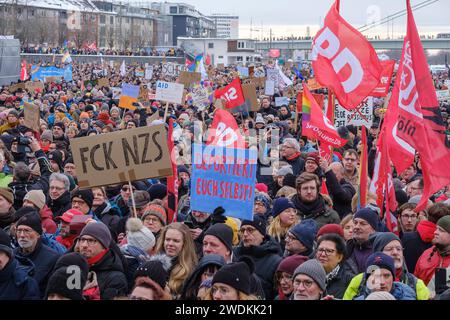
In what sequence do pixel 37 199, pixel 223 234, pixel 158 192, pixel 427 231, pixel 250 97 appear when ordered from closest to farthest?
pixel 223 234, pixel 427 231, pixel 37 199, pixel 158 192, pixel 250 97

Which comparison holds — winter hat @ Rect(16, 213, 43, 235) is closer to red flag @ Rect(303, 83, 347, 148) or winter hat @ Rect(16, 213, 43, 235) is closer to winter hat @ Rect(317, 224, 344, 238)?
winter hat @ Rect(317, 224, 344, 238)

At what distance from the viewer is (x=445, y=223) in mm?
6230

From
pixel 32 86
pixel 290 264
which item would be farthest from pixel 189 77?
pixel 290 264

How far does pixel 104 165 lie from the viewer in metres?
7.29

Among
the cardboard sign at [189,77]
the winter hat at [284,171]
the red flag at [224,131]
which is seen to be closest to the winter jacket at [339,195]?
the winter hat at [284,171]

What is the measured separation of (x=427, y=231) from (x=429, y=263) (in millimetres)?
505

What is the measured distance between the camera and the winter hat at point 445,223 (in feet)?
20.4

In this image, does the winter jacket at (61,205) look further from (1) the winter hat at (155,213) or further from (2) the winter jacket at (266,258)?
(2) the winter jacket at (266,258)

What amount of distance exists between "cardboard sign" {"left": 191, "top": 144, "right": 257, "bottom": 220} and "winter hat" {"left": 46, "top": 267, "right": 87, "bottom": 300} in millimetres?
2094

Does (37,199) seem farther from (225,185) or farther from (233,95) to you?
(233,95)

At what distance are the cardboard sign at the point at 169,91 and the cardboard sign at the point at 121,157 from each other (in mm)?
7762

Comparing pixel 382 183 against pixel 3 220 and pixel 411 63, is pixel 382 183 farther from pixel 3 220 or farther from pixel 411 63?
pixel 3 220

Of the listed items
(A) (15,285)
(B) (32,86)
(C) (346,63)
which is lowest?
(B) (32,86)
